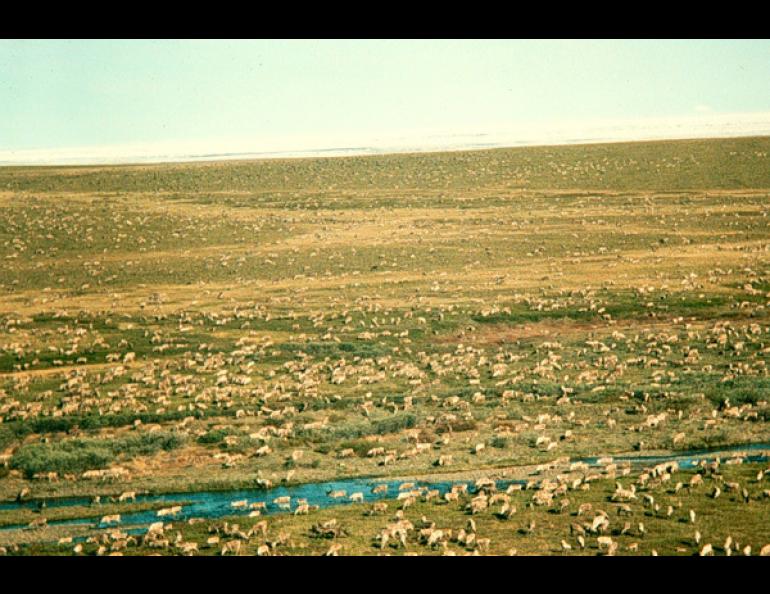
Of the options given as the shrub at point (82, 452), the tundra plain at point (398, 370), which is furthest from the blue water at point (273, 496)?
the shrub at point (82, 452)

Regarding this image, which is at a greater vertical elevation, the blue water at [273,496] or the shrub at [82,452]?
the shrub at [82,452]

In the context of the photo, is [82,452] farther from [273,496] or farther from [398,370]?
[398,370]

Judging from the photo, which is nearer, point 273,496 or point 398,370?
point 273,496

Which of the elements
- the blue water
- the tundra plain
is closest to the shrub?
the tundra plain

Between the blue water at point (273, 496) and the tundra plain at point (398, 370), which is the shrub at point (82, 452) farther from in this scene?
the blue water at point (273, 496)

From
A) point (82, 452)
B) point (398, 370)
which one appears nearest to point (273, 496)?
point (82, 452)

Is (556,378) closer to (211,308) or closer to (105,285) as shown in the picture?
(211,308)
